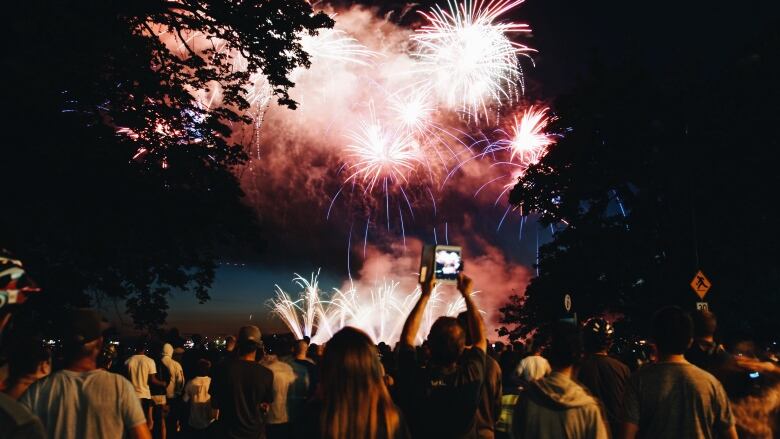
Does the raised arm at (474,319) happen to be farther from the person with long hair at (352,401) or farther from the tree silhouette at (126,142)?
the tree silhouette at (126,142)

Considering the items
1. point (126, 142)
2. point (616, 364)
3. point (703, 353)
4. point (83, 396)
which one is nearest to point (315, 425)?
point (83, 396)

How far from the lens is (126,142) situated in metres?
14.4

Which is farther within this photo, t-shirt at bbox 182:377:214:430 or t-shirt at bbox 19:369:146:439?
t-shirt at bbox 182:377:214:430

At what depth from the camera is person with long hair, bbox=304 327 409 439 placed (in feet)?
9.53

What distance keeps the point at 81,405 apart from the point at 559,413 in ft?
9.25

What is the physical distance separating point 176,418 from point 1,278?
11.5 m

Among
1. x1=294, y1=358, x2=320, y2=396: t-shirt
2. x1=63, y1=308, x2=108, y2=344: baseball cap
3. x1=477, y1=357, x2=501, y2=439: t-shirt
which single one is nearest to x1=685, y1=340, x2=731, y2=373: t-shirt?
x1=477, y1=357, x2=501, y2=439: t-shirt

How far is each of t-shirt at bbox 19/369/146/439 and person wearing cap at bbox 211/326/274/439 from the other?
265 cm

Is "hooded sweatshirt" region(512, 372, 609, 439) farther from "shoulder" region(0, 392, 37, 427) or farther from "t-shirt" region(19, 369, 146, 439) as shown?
"shoulder" region(0, 392, 37, 427)

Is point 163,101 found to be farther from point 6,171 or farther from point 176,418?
point 176,418

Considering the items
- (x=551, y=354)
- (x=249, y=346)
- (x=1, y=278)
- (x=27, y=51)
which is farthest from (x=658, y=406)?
(x=27, y=51)

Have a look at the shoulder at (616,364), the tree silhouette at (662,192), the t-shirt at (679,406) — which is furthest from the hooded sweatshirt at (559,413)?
the tree silhouette at (662,192)

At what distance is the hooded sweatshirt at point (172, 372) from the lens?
1112cm

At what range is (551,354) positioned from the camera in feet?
12.0
